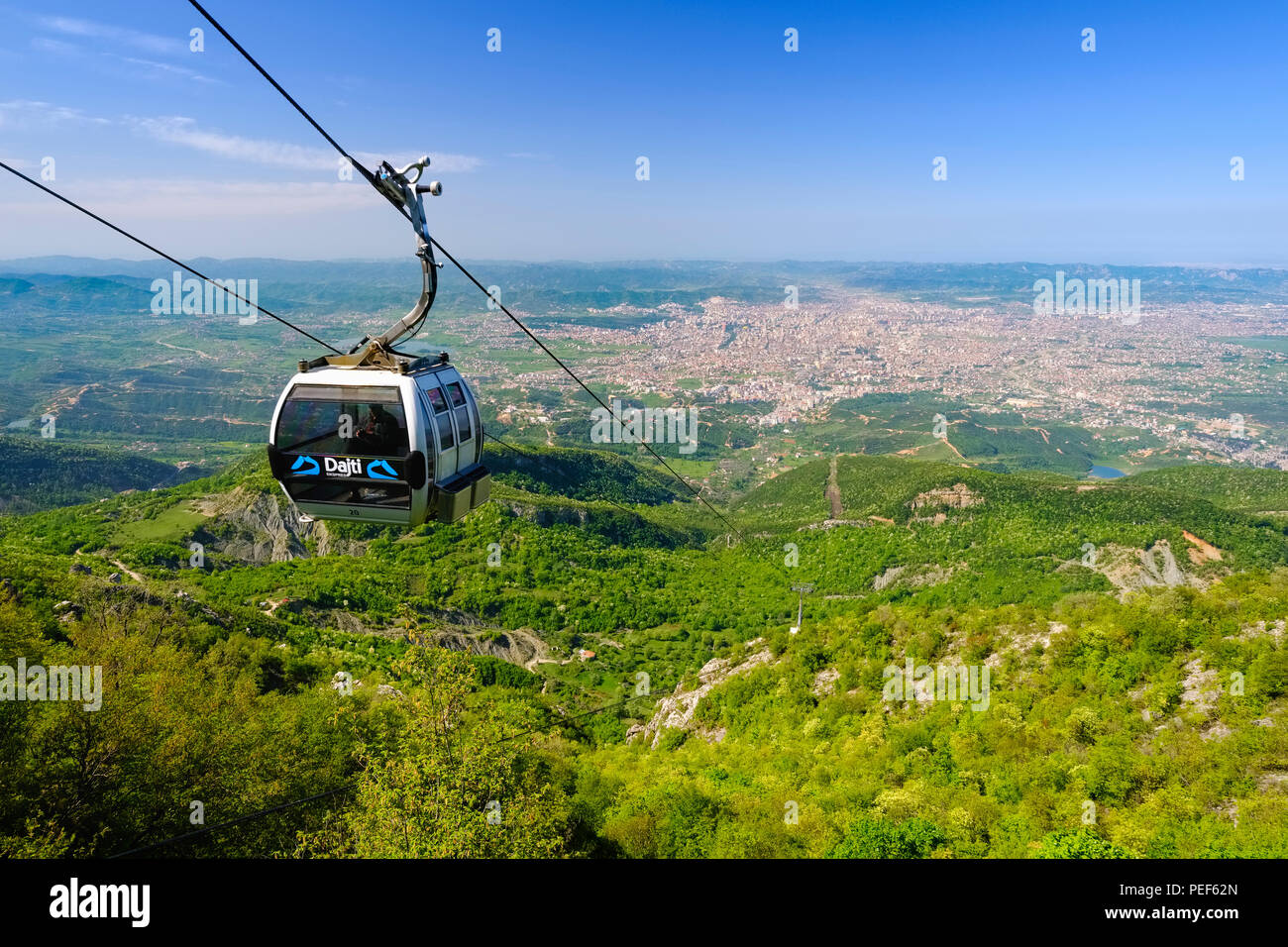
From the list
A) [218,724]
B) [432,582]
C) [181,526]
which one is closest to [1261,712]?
[218,724]

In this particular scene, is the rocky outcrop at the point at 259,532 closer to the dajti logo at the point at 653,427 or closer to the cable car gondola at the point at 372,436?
the cable car gondola at the point at 372,436

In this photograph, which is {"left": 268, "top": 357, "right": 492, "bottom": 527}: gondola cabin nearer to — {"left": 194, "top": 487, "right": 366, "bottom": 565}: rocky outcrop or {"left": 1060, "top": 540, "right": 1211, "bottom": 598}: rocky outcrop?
{"left": 1060, "top": 540, "right": 1211, "bottom": 598}: rocky outcrop

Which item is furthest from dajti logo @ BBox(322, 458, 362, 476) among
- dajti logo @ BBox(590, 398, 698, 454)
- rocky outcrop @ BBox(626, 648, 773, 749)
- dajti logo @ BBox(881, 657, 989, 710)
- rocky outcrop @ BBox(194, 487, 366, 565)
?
dajti logo @ BBox(590, 398, 698, 454)

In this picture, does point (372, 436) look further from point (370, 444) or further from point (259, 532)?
point (259, 532)

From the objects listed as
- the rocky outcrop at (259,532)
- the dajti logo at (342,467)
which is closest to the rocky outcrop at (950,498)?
Answer: the rocky outcrop at (259,532)

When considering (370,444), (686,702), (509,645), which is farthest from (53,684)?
(509,645)

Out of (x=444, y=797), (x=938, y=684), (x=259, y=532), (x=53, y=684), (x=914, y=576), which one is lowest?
(x=914, y=576)

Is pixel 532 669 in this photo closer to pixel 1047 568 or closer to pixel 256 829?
pixel 256 829
